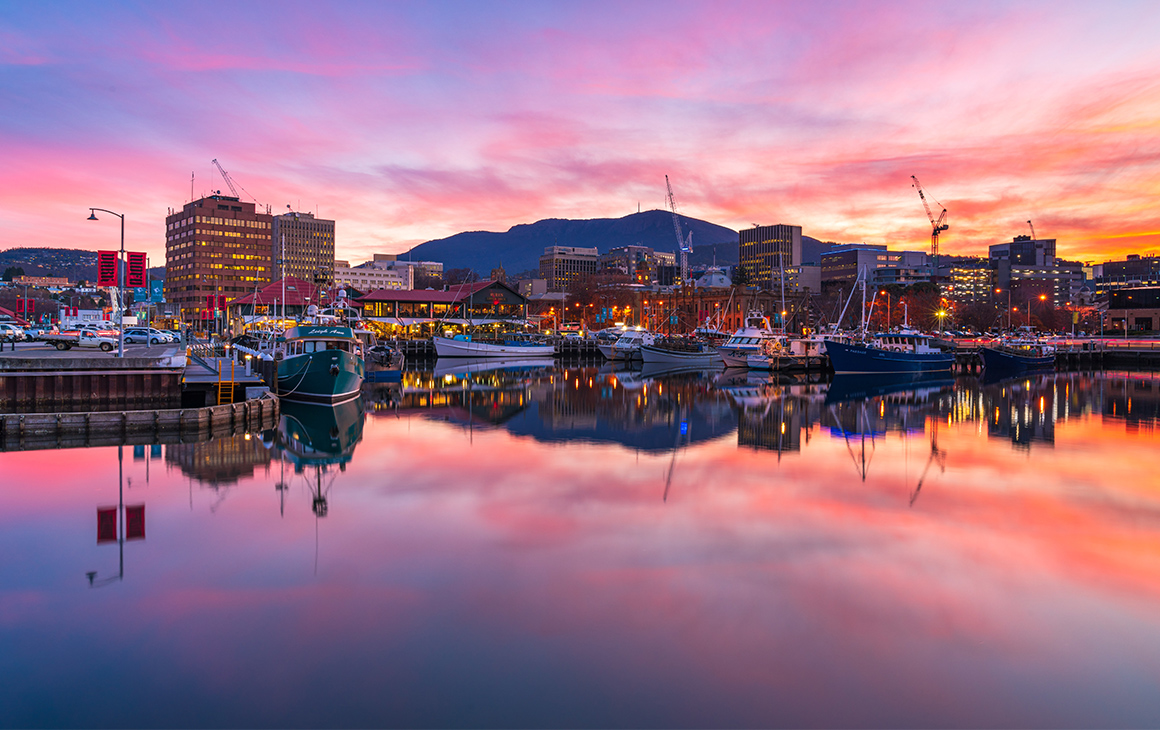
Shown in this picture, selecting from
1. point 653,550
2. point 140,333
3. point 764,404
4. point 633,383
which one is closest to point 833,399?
point 764,404

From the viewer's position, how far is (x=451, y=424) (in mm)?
32438

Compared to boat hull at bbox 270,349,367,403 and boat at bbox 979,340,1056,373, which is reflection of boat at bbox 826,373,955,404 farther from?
boat hull at bbox 270,349,367,403

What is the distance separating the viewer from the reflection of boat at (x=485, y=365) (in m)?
68.2

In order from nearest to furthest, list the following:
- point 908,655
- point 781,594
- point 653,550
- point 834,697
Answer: point 834,697 < point 908,655 < point 781,594 < point 653,550

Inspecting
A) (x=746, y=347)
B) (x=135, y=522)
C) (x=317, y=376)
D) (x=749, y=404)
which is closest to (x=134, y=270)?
(x=317, y=376)

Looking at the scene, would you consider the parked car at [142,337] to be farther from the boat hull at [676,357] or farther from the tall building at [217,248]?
the tall building at [217,248]

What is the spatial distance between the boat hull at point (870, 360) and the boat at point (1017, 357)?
62.9 feet

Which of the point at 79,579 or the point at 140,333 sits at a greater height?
the point at 140,333

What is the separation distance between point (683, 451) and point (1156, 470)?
15.0 m

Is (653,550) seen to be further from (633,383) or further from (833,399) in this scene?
(633,383)

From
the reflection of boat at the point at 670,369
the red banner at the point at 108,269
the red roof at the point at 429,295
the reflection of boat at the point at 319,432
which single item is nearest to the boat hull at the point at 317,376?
the reflection of boat at the point at 319,432

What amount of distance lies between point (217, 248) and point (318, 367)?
182m

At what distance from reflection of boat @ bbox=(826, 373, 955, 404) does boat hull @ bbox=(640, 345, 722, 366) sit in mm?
17417

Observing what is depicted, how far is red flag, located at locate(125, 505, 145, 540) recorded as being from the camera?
48.7ft
